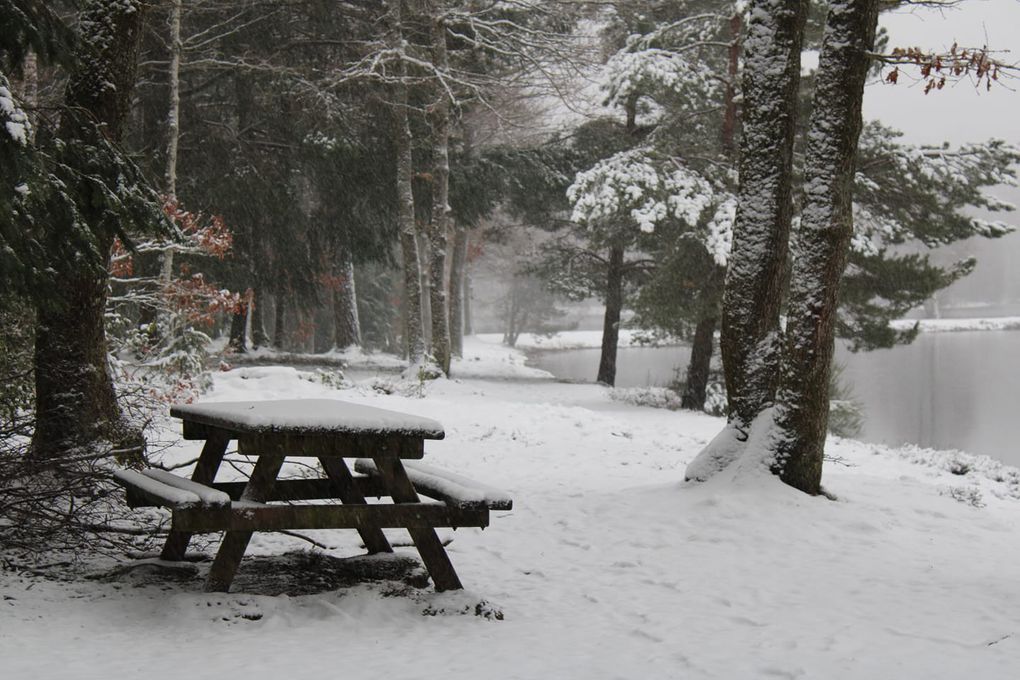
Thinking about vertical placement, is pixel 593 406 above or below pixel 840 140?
below

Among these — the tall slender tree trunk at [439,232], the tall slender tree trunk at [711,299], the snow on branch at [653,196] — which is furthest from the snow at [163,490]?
the tall slender tree trunk at [439,232]

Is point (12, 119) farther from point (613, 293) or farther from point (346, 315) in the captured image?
point (346, 315)

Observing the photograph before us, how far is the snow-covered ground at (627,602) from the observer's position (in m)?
3.75

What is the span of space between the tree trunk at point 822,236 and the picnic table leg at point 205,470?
5.02 meters

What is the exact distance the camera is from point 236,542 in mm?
4340

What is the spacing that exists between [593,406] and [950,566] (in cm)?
1209

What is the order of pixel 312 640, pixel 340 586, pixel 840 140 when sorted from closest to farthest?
pixel 312 640 < pixel 340 586 < pixel 840 140

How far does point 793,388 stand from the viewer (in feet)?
25.3

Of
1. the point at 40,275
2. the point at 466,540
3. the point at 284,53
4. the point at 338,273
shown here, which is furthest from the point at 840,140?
the point at 338,273

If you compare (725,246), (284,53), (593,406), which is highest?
(284,53)

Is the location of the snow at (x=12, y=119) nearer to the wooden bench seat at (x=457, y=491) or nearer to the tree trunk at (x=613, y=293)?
the wooden bench seat at (x=457, y=491)

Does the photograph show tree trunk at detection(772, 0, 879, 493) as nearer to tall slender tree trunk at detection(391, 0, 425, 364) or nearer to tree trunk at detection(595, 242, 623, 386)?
tall slender tree trunk at detection(391, 0, 425, 364)

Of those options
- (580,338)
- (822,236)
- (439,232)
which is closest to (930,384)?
(439,232)

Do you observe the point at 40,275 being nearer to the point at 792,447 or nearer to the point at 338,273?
the point at 792,447
